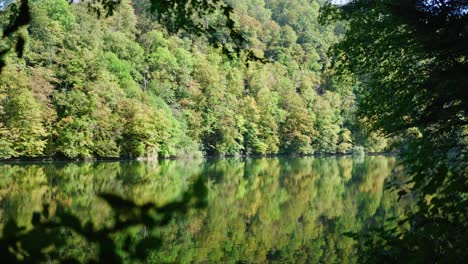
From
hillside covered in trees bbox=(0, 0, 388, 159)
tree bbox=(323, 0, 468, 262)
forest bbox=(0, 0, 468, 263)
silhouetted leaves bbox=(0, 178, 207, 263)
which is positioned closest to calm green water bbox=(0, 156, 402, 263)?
forest bbox=(0, 0, 468, 263)

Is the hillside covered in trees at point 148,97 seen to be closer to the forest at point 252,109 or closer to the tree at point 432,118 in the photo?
the forest at point 252,109

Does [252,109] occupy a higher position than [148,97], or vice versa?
[252,109]

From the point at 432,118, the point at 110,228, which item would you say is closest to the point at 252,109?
the point at 432,118

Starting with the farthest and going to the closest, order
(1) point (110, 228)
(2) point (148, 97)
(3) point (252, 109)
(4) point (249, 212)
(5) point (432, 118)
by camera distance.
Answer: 1. (3) point (252, 109)
2. (2) point (148, 97)
3. (4) point (249, 212)
4. (5) point (432, 118)
5. (1) point (110, 228)

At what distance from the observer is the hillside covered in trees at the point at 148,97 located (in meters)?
36.7

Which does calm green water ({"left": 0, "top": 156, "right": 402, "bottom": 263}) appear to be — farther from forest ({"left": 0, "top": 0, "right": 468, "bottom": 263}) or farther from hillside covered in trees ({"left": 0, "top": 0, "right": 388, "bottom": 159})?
hillside covered in trees ({"left": 0, "top": 0, "right": 388, "bottom": 159})

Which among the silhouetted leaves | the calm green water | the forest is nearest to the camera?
the silhouetted leaves

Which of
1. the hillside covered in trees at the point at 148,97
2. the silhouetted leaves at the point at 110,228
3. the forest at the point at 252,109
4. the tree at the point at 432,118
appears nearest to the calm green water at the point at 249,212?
the forest at the point at 252,109

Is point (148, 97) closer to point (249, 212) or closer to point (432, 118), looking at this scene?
point (249, 212)

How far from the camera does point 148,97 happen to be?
45812mm

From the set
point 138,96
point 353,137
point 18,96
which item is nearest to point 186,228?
point 18,96

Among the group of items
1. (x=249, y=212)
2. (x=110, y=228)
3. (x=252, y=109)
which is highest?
(x=252, y=109)

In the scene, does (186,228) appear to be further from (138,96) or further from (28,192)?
(138,96)

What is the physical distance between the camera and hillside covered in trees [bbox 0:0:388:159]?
36.7 metres
